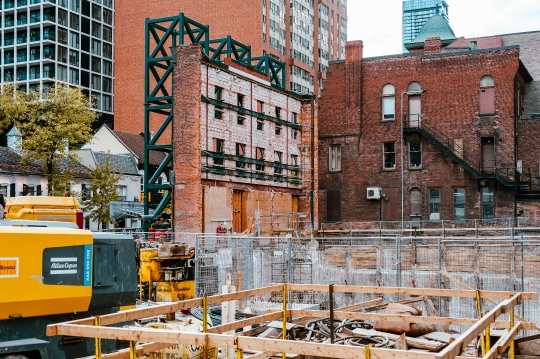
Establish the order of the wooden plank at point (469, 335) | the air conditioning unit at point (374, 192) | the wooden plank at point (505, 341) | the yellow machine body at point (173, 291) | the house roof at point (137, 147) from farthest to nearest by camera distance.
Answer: the house roof at point (137, 147) < the air conditioning unit at point (374, 192) < the yellow machine body at point (173, 291) < the wooden plank at point (505, 341) < the wooden plank at point (469, 335)

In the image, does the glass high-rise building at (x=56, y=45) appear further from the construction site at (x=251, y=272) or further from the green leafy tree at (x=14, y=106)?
the construction site at (x=251, y=272)

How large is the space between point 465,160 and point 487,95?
4631mm

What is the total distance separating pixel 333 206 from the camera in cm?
4953

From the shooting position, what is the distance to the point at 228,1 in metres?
84.8

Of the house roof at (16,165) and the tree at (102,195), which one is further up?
the house roof at (16,165)

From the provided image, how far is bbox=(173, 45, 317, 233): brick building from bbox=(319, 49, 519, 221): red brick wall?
17.6ft

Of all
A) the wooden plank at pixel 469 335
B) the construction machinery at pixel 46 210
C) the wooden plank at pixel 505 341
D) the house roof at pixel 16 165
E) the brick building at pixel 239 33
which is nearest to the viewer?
the wooden plank at pixel 469 335

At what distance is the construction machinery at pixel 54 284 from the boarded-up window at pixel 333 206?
1510 inches

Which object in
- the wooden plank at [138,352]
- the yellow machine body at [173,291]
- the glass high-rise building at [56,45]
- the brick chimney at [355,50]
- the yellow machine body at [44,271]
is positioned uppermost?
the glass high-rise building at [56,45]

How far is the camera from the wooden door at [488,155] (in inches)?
1797

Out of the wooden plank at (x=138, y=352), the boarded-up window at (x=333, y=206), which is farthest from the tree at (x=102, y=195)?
the wooden plank at (x=138, y=352)

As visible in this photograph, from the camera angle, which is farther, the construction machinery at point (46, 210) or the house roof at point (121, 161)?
the house roof at point (121, 161)

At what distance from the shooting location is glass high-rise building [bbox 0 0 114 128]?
9062 centimetres

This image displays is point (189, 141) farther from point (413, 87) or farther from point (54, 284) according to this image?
point (54, 284)
